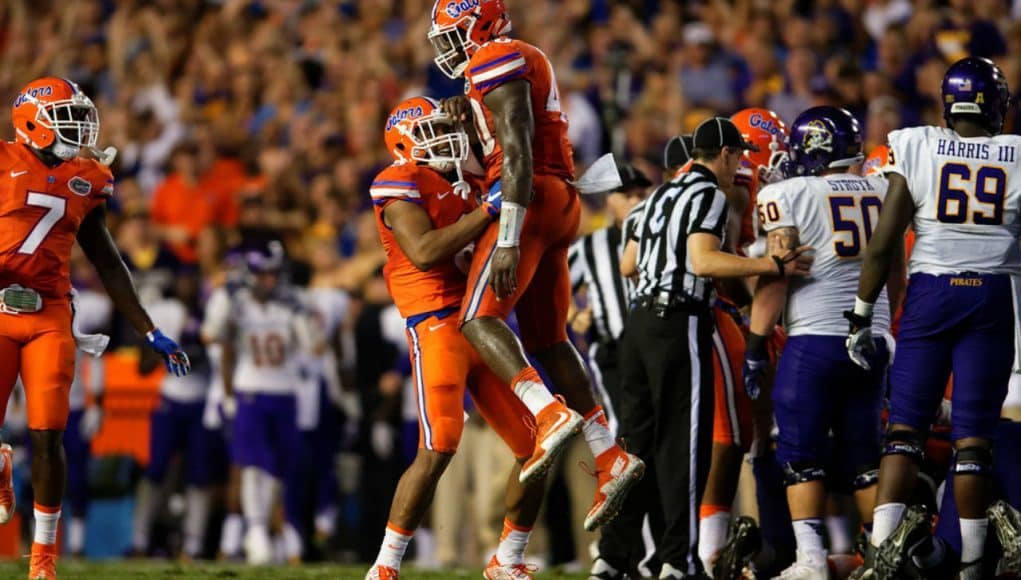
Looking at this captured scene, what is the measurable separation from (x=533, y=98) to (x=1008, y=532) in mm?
2546

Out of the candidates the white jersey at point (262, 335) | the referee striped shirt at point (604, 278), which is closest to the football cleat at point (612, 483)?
the referee striped shirt at point (604, 278)

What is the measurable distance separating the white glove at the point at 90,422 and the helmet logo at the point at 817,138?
Answer: 7.49 metres

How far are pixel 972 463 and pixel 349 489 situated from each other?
7368 millimetres

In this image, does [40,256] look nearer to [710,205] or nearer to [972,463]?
[710,205]

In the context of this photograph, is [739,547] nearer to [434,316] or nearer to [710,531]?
[710,531]

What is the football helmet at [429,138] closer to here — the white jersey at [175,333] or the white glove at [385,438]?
the white glove at [385,438]

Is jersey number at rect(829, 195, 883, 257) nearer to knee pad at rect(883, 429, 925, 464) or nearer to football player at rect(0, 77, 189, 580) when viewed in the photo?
knee pad at rect(883, 429, 925, 464)

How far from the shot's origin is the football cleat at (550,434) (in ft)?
20.4

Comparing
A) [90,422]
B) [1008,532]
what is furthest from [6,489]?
[90,422]

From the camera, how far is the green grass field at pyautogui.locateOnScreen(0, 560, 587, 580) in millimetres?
8445

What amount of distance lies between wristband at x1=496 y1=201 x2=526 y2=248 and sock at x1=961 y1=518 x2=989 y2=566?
215 centimetres

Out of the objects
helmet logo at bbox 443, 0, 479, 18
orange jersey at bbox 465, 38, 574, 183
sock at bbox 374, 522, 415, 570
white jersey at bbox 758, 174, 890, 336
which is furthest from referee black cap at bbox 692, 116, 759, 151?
sock at bbox 374, 522, 415, 570

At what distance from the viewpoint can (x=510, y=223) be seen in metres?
6.32

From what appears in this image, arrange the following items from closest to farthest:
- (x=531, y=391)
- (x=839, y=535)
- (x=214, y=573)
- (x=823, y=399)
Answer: (x=531, y=391)
(x=823, y=399)
(x=214, y=573)
(x=839, y=535)
